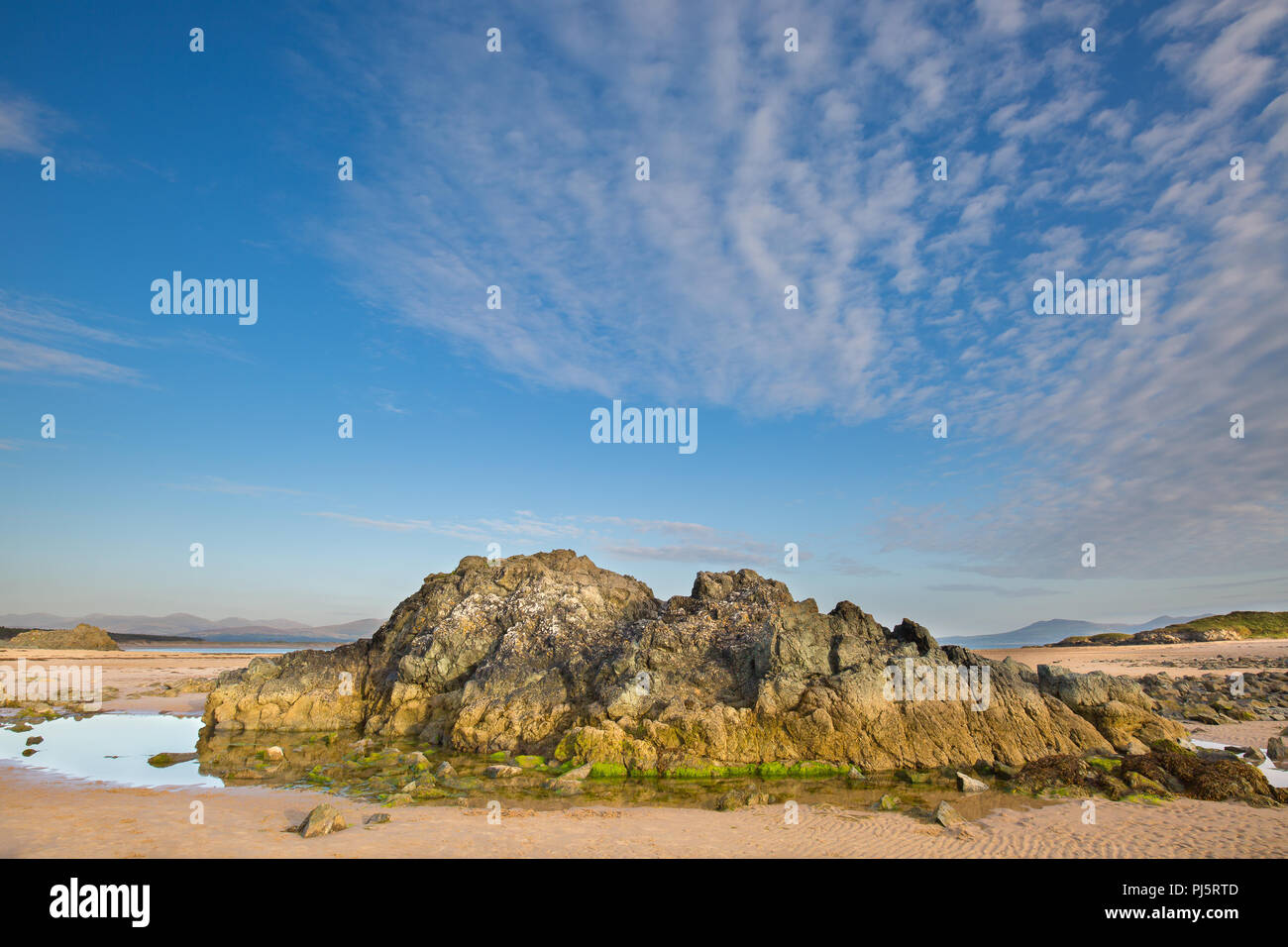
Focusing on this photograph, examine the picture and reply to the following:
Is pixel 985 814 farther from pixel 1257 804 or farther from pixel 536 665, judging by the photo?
pixel 536 665

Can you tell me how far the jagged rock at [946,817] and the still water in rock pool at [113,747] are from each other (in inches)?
693

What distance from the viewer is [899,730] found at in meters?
18.7

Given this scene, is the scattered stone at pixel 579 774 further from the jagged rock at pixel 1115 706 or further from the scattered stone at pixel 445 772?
the jagged rock at pixel 1115 706

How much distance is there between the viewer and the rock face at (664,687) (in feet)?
61.5

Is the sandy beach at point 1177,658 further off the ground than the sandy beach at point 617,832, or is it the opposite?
the sandy beach at point 617,832

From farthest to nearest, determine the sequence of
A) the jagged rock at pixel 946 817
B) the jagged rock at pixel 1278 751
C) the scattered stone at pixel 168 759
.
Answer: the scattered stone at pixel 168 759
the jagged rock at pixel 1278 751
the jagged rock at pixel 946 817

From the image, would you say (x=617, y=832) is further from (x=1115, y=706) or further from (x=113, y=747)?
(x=113, y=747)

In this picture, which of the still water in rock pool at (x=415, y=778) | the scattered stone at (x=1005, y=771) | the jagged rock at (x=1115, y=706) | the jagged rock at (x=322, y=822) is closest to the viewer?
the jagged rock at (x=322, y=822)

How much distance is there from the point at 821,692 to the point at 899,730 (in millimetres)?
2343

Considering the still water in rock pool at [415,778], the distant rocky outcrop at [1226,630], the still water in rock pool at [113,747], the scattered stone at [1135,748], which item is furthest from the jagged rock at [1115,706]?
the distant rocky outcrop at [1226,630]

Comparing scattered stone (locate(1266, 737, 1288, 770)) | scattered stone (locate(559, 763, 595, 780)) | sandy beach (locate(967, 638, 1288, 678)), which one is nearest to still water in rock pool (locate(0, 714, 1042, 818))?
scattered stone (locate(559, 763, 595, 780))

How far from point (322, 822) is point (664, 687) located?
10612 millimetres

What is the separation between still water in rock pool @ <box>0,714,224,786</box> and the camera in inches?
707
